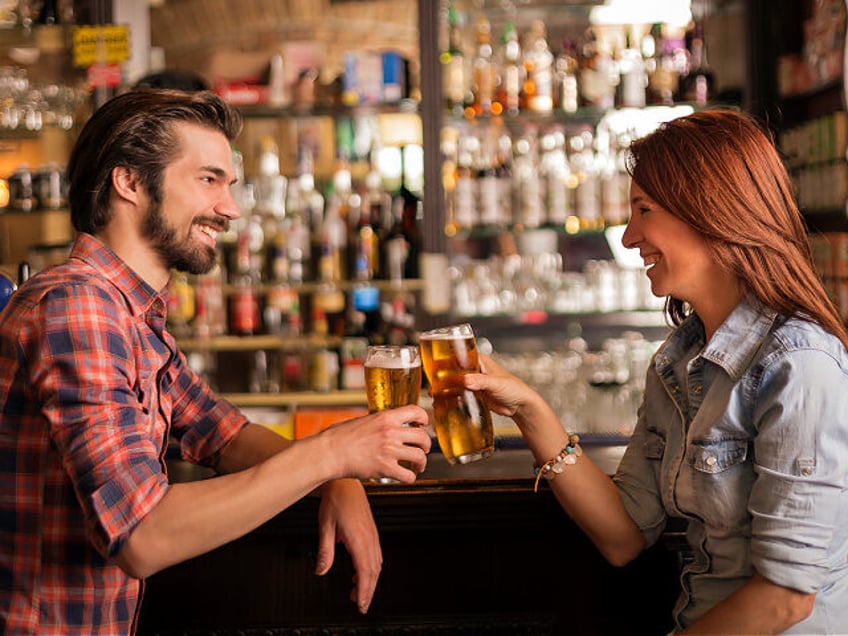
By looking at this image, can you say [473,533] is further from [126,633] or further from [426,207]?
[426,207]

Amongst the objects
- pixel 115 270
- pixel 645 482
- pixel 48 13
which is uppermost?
pixel 48 13

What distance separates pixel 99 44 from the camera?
4.02 m

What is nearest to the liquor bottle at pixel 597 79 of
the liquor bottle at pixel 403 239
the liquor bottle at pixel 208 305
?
the liquor bottle at pixel 403 239

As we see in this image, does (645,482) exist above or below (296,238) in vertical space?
below

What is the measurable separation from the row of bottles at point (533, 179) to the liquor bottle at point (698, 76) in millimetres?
322

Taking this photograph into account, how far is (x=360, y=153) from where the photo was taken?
4.36 meters

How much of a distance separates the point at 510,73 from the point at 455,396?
2.97 metres

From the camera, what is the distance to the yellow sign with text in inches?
158

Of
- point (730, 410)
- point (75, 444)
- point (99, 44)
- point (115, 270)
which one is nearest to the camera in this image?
point (75, 444)

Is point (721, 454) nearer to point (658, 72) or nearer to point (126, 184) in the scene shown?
point (126, 184)

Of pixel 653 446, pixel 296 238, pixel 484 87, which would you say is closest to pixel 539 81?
pixel 484 87

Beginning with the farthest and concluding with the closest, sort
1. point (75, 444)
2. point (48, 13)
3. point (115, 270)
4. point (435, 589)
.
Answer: point (48, 13) < point (435, 589) < point (115, 270) < point (75, 444)

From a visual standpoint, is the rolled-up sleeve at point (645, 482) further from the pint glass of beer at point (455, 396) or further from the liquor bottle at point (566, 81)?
the liquor bottle at point (566, 81)

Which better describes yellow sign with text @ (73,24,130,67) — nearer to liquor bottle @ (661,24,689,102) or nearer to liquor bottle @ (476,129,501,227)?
liquor bottle @ (476,129,501,227)
